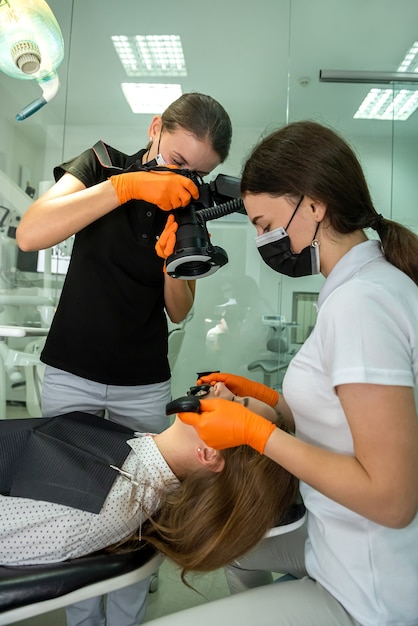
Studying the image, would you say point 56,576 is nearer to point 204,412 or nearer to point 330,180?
point 204,412

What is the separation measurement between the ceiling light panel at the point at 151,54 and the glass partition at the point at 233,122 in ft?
0.16

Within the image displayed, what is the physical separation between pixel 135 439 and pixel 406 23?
9.46 feet

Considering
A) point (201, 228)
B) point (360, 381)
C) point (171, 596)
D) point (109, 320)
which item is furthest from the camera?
point (171, 596)

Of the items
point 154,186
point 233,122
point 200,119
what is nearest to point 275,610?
point 154,186

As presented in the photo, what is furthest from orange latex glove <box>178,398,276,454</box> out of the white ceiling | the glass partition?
the white ceiling

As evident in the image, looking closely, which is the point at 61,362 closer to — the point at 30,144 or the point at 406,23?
the point at 30,144

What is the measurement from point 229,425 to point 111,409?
0.58 m

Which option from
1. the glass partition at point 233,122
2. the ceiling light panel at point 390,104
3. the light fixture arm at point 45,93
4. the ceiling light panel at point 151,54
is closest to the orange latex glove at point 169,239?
the light fixture arm at point 45,93

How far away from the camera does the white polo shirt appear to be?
708 mm

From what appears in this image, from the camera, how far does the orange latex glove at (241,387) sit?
1.28 metres

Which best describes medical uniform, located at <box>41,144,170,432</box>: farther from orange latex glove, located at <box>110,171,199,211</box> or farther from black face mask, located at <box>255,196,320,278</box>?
black face mask, located at <box>255,196,320,278</box>

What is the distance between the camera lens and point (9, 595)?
77 centimetres

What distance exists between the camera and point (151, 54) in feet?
8.50

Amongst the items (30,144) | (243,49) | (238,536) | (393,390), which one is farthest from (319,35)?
(238,536)
